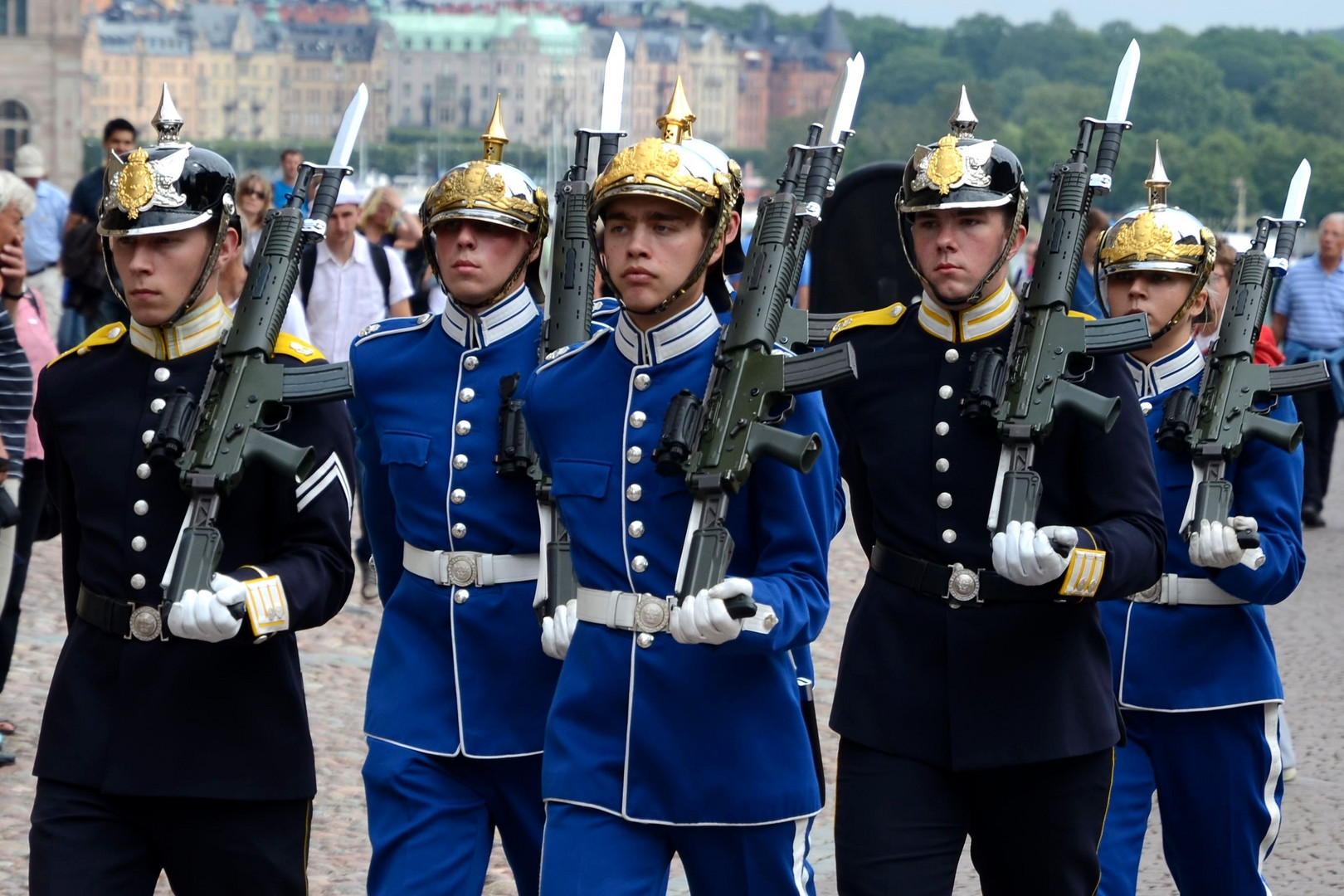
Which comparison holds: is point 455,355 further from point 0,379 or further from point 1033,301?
point 0,379

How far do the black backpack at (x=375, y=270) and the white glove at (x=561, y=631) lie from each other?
6171 mm

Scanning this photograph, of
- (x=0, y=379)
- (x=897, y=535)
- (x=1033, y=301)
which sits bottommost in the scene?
(x=0, y=379)

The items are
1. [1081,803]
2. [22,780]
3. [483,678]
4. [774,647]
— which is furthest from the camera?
[22,780]

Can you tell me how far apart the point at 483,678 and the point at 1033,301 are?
1217 millimetres

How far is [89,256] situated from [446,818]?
23.4 feet

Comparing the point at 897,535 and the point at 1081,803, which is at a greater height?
the point at 897,535

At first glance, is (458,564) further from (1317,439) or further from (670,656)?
(1317,439)

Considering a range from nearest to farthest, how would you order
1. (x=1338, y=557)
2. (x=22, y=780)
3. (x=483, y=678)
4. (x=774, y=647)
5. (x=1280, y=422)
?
(x=774, y=647), (x=483, y=678), (x=1280, y=422), (x=22, y=780), (x=1338, y=557)

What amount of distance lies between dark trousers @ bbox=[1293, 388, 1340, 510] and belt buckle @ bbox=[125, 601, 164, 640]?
9785 millimetres

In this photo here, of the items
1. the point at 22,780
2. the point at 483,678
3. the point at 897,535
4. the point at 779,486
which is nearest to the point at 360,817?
the point at 22,780

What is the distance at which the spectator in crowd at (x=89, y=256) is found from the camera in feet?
36.1

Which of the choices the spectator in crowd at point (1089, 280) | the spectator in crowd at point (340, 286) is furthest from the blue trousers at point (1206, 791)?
the spectator in crowd at point (340, 286)

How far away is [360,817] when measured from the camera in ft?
21.6

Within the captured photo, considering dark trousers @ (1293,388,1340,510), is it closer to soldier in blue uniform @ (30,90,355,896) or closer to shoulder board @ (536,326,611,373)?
shoulder board @ (536,326,611,373)
